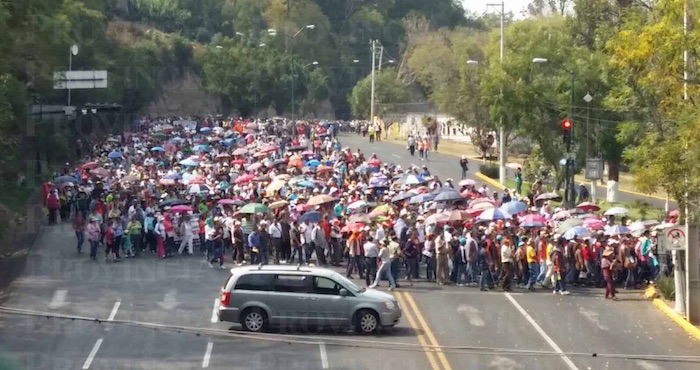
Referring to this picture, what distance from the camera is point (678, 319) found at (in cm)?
2594

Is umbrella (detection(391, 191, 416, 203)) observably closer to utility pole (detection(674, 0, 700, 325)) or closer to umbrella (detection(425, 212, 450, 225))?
umbrella (detection(425, 212, 450, 225))

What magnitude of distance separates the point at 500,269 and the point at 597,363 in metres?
8.15

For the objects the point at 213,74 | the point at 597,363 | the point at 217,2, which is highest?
the point at 217,2

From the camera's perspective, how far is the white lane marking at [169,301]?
88.1 feet

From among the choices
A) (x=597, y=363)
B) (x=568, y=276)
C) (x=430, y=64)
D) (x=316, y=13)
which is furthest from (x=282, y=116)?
(x=597, y=363)

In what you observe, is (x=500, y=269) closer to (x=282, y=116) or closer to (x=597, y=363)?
(x=597, y=363)

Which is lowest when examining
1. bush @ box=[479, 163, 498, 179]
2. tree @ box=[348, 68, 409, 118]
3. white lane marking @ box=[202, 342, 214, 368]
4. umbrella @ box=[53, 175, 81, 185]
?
white lane marking @ box=[202, 342, 214, 368]

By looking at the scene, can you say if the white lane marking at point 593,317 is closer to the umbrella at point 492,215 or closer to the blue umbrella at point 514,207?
the umbrella at point 492,215

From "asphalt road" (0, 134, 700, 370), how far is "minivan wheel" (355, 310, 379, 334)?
0.25m

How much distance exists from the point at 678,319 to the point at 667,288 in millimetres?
2386

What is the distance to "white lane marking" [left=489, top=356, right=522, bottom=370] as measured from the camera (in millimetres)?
21172

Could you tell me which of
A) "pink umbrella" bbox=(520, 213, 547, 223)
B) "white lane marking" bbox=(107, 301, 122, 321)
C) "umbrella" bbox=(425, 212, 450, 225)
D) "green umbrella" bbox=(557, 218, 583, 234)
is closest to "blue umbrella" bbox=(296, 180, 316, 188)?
"umbrella" bbox=(425, 212, 450, 225)

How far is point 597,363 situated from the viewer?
21.5 m

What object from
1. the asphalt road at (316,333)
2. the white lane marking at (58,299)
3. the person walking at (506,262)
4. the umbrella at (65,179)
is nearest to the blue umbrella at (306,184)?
the umbrella at (65,179)
